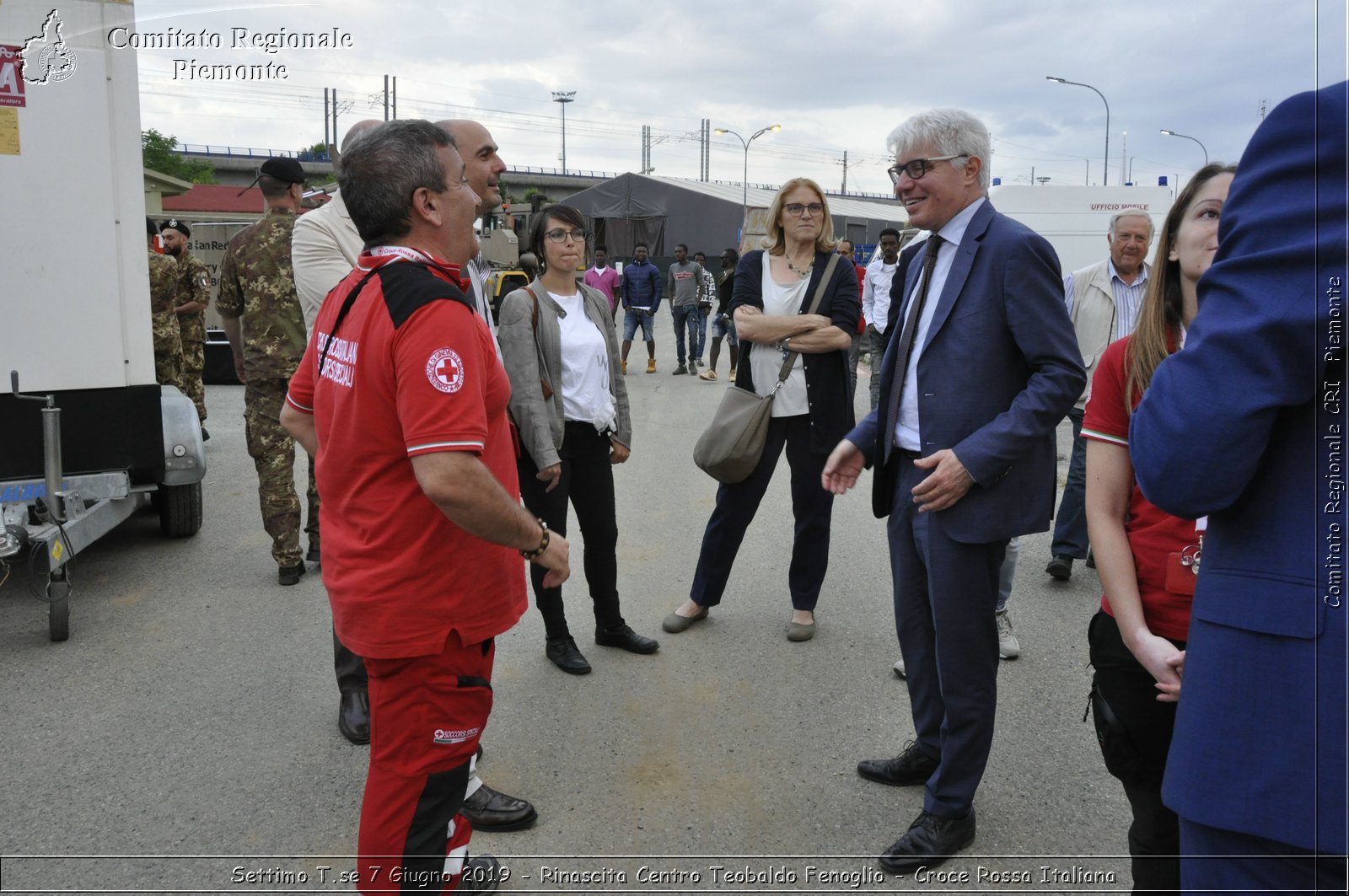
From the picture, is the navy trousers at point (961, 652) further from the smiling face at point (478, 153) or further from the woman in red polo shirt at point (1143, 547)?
the smiling face at point (478, 153)

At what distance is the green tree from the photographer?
52.6 m

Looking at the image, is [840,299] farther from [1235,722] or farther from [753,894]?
[1235,722]

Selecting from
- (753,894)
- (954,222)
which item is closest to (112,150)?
(954,222)

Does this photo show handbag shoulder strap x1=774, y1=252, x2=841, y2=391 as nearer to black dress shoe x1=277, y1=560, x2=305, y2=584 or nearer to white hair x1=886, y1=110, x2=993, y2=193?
white hair x1=886, y1=110, x2=993, y2=193

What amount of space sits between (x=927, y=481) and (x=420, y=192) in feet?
5.20

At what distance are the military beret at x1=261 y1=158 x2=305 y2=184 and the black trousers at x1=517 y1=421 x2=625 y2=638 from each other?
7.70 feet

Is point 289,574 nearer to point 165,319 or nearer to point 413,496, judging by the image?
point 413,496

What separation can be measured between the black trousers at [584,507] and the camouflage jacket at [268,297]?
1.82m

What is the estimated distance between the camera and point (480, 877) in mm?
2762

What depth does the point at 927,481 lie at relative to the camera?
2.78 metres

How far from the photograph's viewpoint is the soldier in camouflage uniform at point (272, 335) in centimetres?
526

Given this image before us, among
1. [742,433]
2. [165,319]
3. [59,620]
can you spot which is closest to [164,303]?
[165,319]

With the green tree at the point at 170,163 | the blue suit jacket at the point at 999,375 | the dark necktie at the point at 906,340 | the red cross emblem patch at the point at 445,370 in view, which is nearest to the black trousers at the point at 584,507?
the dark necktie at the point at 906,340

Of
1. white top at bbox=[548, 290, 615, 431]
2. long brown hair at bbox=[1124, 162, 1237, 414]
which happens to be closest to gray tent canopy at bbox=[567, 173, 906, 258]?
white top at bbox=[548, 290, 615, 431]
